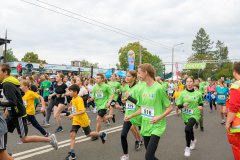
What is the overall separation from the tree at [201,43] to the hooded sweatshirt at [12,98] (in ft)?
240

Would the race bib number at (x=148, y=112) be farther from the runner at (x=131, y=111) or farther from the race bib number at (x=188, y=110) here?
the race bib number at (x=188, y=110)

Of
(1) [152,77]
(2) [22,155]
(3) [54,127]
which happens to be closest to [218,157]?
(1) [152,77]

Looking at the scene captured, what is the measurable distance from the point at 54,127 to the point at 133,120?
388 centimetres

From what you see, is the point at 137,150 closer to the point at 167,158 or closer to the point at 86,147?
the point at 167,158

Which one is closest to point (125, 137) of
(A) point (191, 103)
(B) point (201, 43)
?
(A) point (191, 103)

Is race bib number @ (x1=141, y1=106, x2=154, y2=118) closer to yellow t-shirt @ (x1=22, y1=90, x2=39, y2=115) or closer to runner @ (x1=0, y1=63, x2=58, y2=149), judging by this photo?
runner @ (x1=0, y1=63, x2=58, y2=149)

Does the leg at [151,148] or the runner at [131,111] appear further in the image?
the runner at [131,111]

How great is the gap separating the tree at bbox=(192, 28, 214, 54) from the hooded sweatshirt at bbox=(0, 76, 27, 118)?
73.0m

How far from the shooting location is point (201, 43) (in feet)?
231

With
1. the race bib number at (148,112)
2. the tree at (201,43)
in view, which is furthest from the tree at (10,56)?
→ the race bib number at (148,112)

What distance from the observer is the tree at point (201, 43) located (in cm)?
7012

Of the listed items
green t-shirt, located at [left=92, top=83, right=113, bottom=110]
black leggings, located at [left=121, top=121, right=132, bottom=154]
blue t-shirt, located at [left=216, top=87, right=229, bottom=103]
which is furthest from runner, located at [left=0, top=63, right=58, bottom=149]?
blue t-shirt, located at [left=216, top=87, right=229, bottom=103]

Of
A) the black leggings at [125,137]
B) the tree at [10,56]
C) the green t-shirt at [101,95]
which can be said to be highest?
the tree at [10,56]

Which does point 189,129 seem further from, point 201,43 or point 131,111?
point 201,43
